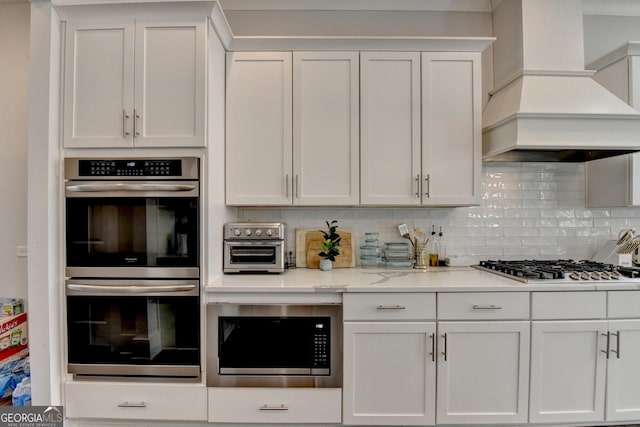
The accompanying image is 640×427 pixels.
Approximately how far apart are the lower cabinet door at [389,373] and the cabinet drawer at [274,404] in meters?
0.10

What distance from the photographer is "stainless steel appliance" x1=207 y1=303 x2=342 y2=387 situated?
1959 mm

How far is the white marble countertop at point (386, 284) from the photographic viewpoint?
194 centimetres

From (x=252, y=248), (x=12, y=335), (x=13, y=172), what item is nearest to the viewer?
(x=252, y=248)

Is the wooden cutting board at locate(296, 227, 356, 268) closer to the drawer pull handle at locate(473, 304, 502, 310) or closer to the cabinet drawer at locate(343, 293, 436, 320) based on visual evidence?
the cabinet drawer at locate(343, 293, 436, 320)

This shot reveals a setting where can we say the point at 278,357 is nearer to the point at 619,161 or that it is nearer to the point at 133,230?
the point at 133,230

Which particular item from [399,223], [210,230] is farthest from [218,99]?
[399,223]

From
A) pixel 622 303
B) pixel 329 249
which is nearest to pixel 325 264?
pixel 329 249

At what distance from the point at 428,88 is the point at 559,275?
1.42 m

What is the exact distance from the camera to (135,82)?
78.5 inches

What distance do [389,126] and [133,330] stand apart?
2.04 m

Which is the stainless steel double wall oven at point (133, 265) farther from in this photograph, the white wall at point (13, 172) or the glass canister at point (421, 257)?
the glass canister at point (421, 257)

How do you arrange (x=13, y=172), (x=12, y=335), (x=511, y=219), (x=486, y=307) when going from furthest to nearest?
(x=511, y=219) < (x=13, y=172) < (x=12, y=335) < (x=486, y=307)

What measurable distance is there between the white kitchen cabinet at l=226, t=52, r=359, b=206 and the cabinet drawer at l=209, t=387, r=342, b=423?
3.80 feet

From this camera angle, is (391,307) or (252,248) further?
(252,248)
